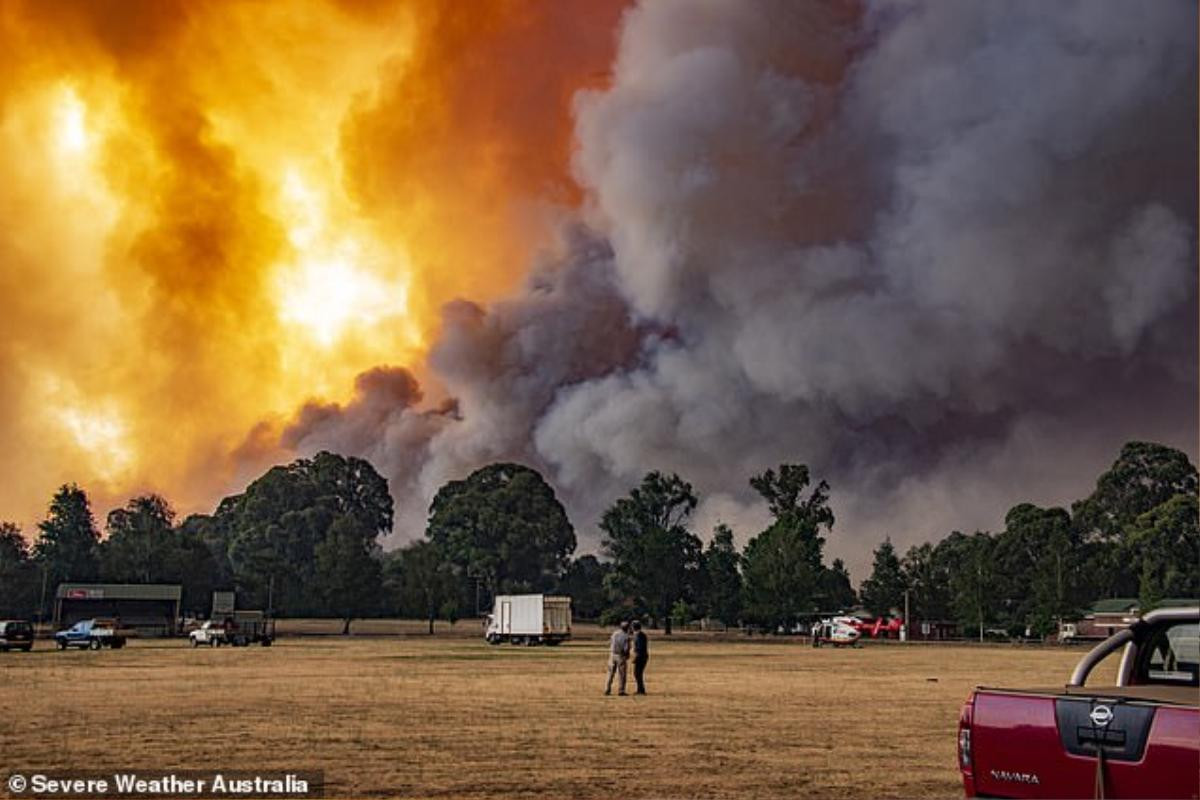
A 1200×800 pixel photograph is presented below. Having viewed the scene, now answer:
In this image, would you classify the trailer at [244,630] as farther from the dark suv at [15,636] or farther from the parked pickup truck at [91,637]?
the dark suv at [15,636]

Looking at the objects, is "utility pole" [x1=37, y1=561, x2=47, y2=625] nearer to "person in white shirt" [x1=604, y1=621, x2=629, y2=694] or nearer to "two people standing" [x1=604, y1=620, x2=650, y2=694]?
"two people standing" [x1=604, y1=620, x2=650, y2=694]

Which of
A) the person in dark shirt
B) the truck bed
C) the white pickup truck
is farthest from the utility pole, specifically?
the truck bed

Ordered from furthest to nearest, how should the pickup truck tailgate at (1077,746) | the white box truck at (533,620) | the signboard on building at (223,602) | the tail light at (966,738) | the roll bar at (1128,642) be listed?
1. the signboard on building at (223,602)
2. the white box truck at (533,620)
3. the roll bar at (1128,642)
4. the tail light at (966,738)
5. the pickup truck tailgate at (1077,746)

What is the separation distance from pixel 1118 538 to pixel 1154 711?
144820 mm

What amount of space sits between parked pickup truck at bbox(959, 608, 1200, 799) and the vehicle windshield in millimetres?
299

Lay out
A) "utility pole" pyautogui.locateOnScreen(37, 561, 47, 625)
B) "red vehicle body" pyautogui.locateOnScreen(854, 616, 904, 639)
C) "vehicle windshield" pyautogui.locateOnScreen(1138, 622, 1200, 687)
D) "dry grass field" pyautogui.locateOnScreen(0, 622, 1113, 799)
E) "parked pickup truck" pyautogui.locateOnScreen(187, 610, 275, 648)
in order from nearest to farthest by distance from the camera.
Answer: "vehicle windshield" pyautogui.locateOnScreen(1138, 622, 1200, 687), "dry grass field" pyautogui.locateOnScreen(0, 622, 1113, 799), "parked pickup truck" pyautogui.locateOnScreen(187, 610, 275, 648), "utility pole" pyautogui.locateOnScreen(37, 561, 47, 625), "red vehicle body" pyautogui.locateOnScreen(854, 616, 904, 639)

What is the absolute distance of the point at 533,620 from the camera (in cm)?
8100

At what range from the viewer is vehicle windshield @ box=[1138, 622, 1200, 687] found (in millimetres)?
9688

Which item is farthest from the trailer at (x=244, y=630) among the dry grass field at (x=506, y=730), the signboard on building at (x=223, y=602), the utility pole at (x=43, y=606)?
the utility pole at (x=43, y=606)

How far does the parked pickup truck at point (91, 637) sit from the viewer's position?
6775cm

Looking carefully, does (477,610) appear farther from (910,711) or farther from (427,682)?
(910,711)

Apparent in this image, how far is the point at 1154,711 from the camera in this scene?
7426 millimetres

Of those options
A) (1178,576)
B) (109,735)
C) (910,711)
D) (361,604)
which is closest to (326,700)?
(109,735)

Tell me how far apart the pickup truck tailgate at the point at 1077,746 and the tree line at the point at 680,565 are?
10081 centimetres
